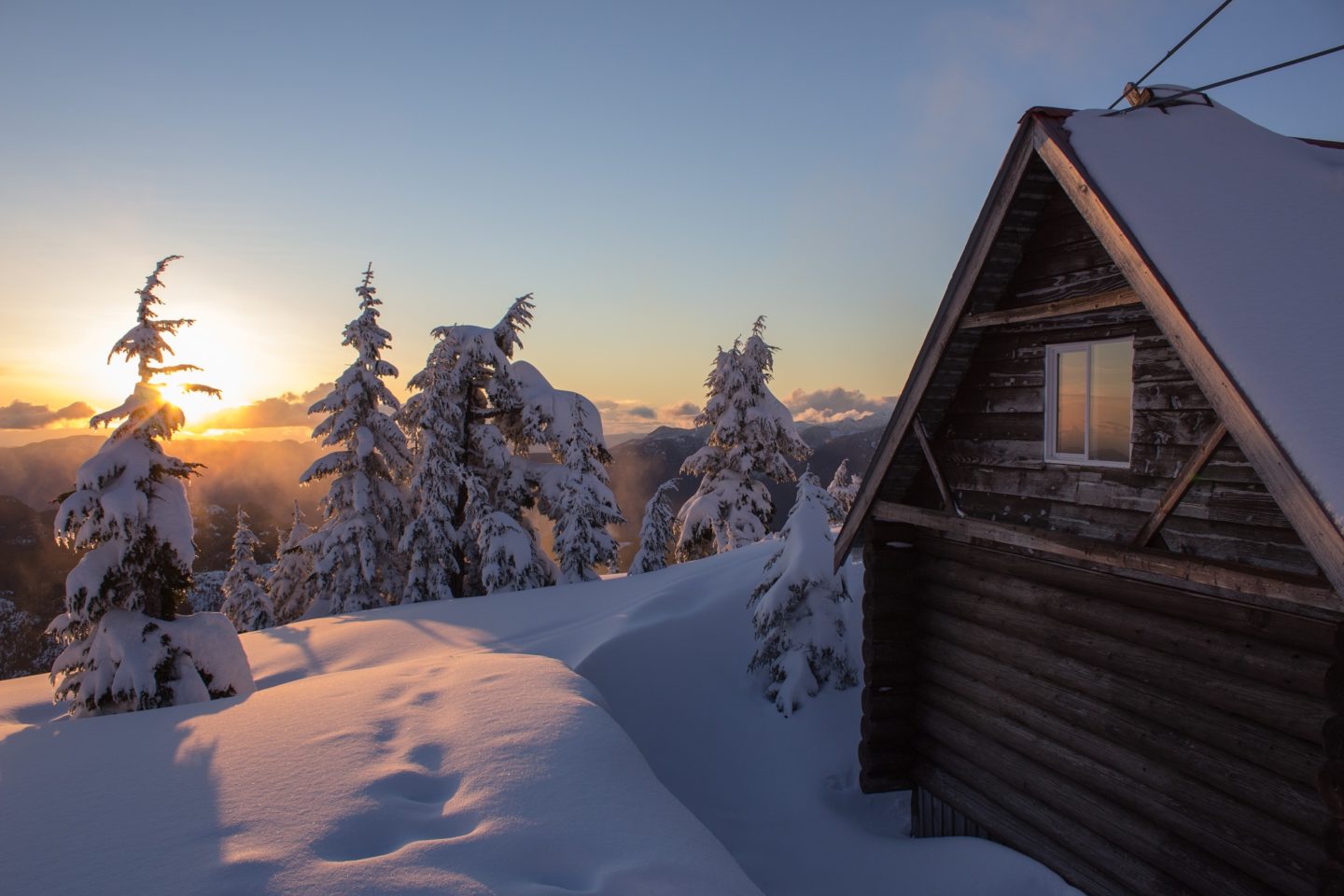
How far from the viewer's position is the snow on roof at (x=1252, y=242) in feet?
13.3

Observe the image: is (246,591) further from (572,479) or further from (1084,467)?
(1084,467)

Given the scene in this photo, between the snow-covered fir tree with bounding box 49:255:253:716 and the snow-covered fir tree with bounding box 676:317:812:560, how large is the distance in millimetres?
17752

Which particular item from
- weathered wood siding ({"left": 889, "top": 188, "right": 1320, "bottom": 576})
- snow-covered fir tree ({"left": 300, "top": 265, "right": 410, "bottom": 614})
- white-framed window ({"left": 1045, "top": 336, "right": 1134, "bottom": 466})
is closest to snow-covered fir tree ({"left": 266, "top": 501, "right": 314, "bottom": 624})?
snow-covered fir tree ({"left": 300, "top": 265, "right": 410, "bottom": 614})

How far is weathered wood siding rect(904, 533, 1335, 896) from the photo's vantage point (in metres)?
5.30

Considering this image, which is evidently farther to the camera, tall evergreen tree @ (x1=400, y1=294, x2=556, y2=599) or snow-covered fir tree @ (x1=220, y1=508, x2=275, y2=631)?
snow-covered fir tree @ (x1=220, y1=508, x2=275, y2=631)

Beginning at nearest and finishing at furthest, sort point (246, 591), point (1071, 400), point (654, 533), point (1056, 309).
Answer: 1. point (1056, 309)
2. point (1071, 400)
3. point (246, 591)
4. point (654, 533)

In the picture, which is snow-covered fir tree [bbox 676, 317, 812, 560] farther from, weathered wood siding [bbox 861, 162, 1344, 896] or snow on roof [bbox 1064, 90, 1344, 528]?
snow on roof [bbox 1064, 90, 1344, 528]

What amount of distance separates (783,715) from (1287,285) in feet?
32.2

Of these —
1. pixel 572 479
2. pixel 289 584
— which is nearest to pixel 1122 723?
pixel 572 479

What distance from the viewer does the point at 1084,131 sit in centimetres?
606

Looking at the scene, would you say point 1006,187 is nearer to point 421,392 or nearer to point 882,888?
point 882,888

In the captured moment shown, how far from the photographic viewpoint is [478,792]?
5.57 meters

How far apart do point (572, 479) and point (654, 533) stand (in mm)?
5083

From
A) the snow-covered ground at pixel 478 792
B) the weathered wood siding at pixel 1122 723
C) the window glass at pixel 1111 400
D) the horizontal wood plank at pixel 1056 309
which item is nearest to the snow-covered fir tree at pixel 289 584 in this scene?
the snow-covered ground at pixel 478 792
